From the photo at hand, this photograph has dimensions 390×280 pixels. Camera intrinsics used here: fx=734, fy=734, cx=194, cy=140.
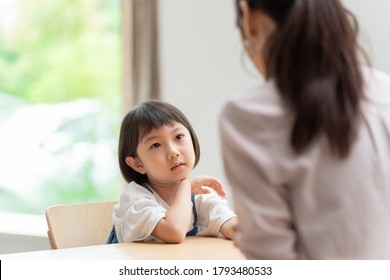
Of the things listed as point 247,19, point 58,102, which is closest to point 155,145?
point 247,19

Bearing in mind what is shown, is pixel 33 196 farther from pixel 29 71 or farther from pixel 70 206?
pixel 70 206

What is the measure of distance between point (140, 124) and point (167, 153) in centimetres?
12

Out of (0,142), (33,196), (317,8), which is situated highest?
(317,8)

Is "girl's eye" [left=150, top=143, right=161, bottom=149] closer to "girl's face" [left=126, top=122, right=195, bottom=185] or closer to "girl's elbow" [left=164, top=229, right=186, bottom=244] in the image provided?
"girl's face" [left=126, top=122, right=195, bottom=185]

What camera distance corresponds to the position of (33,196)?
4.48 metres

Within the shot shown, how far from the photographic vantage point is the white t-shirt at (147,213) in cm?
208

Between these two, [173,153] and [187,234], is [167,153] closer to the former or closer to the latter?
[173,153]

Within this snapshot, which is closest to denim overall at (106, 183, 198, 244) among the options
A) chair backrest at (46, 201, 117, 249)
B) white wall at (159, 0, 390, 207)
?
chair backrest at (46, 201, 117, 249)

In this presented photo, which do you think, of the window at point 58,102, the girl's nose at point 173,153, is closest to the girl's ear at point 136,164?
the girl's nose at point 173,153

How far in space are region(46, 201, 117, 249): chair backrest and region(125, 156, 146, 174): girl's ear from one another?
22cm

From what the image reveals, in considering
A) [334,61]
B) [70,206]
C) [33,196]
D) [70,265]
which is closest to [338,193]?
[334,61]

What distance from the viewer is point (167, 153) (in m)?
2.16

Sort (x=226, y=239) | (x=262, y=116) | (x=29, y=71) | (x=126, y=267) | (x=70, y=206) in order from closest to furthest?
(x=262, y=116)
(x=126, y=267)
(x=226, y=239)
(x=70, y=206)
(x=29, y=71)

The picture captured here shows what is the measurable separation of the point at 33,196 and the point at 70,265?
299 centimetres
